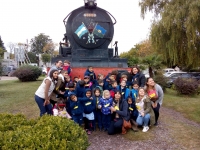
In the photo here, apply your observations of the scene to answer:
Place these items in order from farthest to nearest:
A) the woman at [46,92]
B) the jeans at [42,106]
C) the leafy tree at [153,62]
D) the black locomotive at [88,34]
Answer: the leafy tree at [153,62]
the black locomotive at [88,34]
the jeans at [42,106]
the woman at [46,92]

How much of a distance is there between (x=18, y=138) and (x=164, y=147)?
108 inches

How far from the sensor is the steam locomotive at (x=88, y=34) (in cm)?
675

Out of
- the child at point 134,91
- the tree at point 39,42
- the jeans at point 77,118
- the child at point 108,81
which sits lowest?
the jeans at point 77,118

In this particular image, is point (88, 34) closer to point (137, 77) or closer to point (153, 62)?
point (137, 77)

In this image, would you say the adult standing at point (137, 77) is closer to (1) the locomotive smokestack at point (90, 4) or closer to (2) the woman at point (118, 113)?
(2) the woman at point (118, 113)

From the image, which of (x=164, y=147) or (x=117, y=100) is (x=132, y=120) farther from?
(x=164, y=147)

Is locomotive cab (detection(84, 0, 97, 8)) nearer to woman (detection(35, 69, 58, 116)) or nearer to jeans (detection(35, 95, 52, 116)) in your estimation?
woman (detection(35, 69, 58, 116))

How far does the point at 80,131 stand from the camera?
2.93 meters

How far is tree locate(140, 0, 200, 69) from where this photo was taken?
38.9ft

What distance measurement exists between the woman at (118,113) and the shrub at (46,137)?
1.85 meters

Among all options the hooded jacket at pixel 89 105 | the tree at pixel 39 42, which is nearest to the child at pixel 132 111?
the hooded jacket at pixel 89 105

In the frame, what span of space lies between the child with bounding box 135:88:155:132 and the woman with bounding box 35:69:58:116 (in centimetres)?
200

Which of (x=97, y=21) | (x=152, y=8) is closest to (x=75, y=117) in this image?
(x=97, y=21)

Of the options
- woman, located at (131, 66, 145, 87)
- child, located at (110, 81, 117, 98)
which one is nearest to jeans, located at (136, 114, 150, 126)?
child, located at (110, 81, 117, 98)
